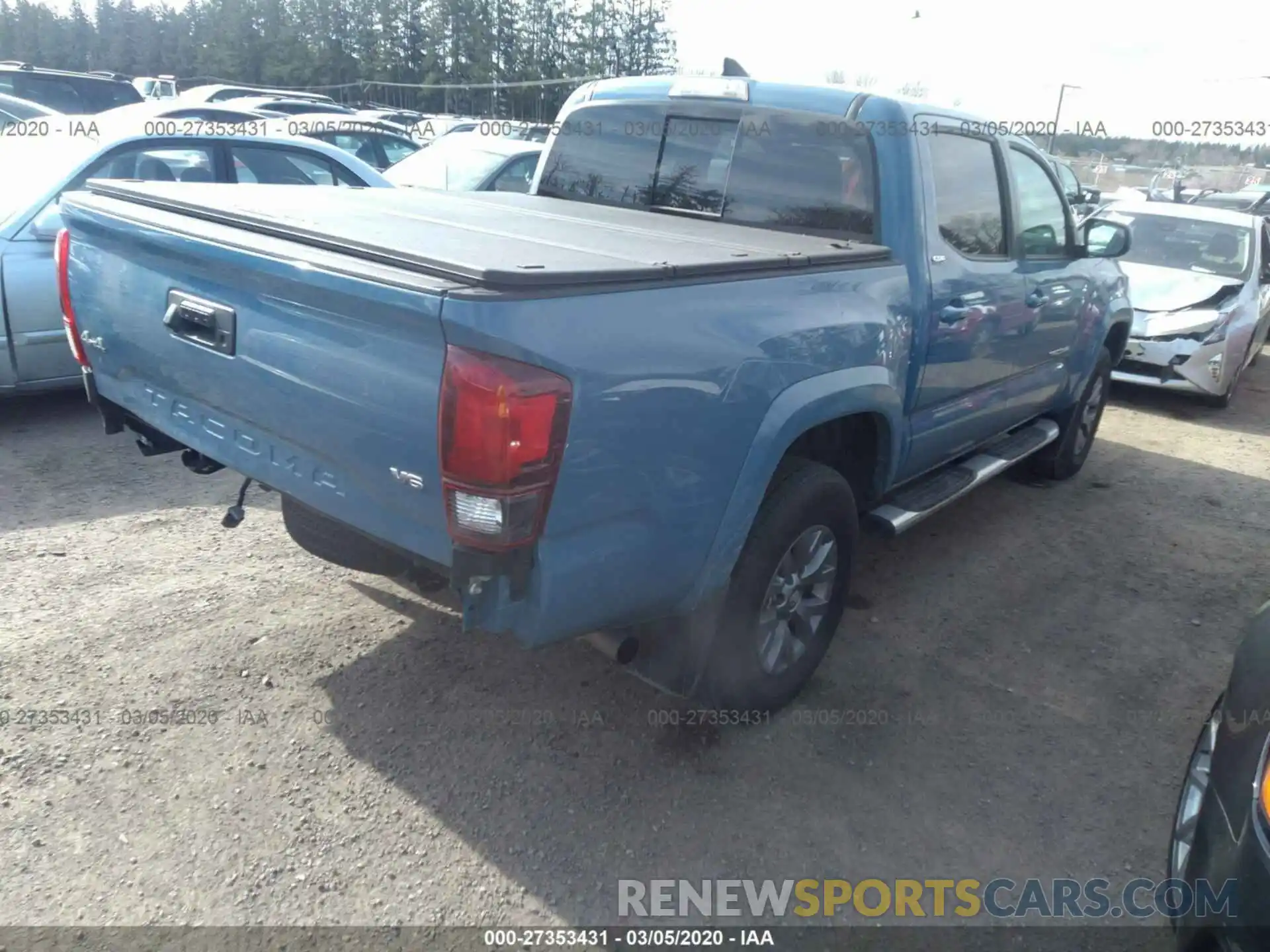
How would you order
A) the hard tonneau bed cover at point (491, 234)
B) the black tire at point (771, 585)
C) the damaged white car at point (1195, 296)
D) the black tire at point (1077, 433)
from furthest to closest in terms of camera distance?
the damaged white car at point (1195, 296)
the black tire at point (1077, 433)
the black tire at point (771, 585)
the hard tonneau bed cover at point (491, 234)

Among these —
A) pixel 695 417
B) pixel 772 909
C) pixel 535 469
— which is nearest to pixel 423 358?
pixel 535 469

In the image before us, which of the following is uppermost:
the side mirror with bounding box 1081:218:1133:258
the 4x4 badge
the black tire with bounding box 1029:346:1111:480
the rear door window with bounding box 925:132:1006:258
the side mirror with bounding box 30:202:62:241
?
the rear door window with bounding box 925:132:1006:258

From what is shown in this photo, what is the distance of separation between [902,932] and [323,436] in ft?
6.51

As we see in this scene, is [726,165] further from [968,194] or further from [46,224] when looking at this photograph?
[46,224]

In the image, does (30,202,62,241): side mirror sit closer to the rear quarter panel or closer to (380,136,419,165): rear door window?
the rear quarter panel

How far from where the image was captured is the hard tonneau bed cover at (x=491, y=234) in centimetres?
224

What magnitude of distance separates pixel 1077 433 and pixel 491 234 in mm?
4332

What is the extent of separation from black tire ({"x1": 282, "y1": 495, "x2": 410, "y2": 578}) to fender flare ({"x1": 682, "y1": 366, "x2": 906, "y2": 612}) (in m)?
0.86

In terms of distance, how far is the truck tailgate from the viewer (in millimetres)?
2146

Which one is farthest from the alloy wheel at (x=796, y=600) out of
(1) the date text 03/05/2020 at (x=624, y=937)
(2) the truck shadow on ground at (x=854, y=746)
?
(1) the date text 03/05/2020 at (x=624, y=937)

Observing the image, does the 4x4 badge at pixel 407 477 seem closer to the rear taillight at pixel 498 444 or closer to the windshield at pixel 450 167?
the rear taillight at pixel 498 444

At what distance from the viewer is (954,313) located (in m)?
3.69

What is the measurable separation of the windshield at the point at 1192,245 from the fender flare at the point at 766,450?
273 inches

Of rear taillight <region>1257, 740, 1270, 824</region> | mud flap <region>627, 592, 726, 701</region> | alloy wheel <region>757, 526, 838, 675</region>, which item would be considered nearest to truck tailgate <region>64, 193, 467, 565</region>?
mud flap <region>627, 592, 726, 701</region>
